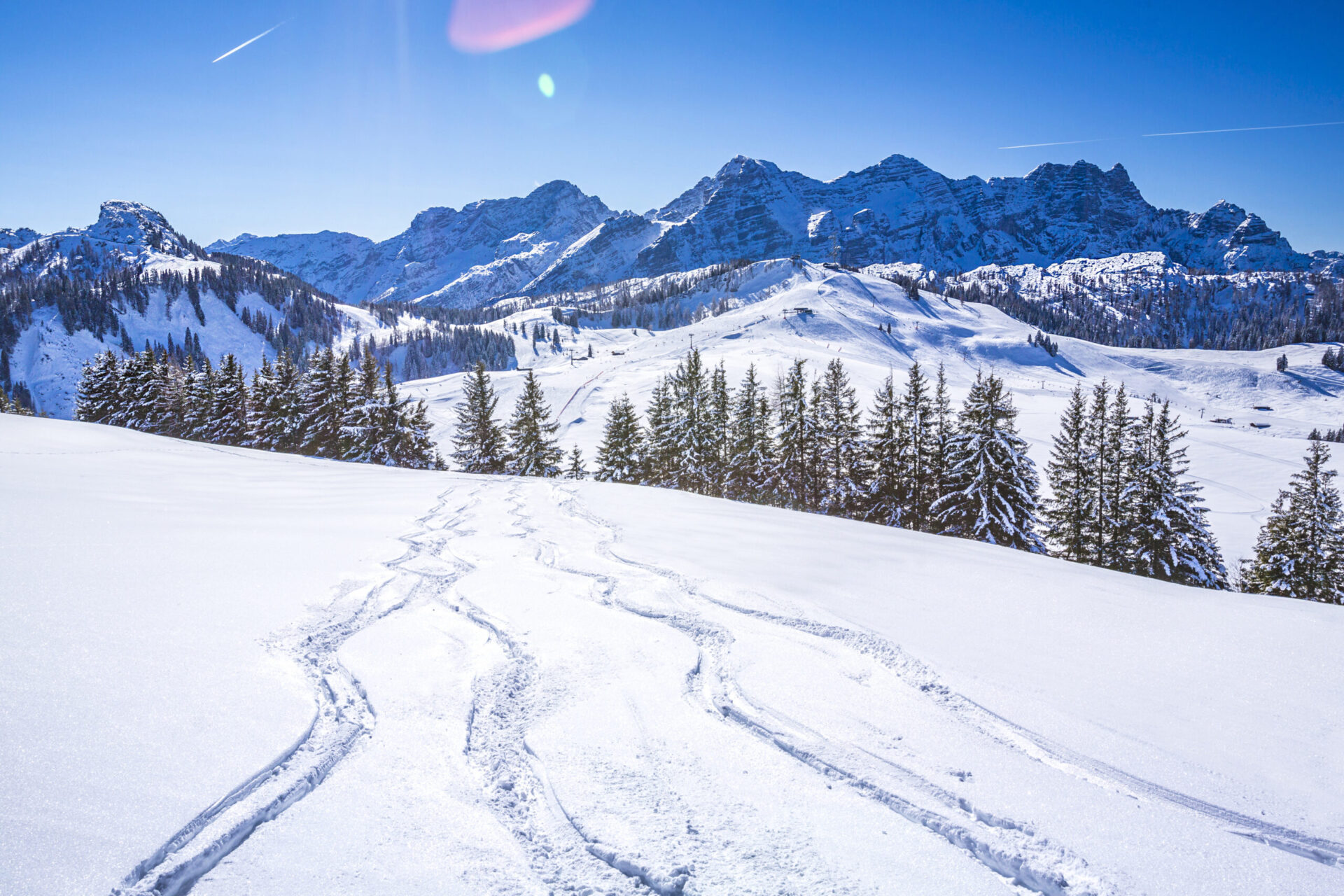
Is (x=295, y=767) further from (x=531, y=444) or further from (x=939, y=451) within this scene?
(x=531, y=444)

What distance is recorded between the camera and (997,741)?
12.6 ft

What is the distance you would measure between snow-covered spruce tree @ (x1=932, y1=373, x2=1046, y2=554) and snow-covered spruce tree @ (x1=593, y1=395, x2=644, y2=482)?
19.1 m

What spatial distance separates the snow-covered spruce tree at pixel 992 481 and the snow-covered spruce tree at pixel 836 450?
19.6ft

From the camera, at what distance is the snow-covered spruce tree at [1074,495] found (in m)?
27.7

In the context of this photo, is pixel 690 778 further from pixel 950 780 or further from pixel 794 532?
pixel 794 532

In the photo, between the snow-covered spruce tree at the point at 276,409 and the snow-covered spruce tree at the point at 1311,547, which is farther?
the snow-covered spruce tree at the point at 276,409

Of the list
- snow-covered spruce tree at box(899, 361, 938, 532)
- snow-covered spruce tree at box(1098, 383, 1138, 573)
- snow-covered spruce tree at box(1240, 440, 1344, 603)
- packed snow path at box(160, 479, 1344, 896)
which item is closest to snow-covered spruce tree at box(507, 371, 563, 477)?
snow-covered spruce tree at box(899, 361, 938, 532)

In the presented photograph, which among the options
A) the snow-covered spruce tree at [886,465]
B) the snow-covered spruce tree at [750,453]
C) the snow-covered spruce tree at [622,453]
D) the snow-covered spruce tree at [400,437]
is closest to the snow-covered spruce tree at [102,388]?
the snow-covered spruce tree at [400,437]

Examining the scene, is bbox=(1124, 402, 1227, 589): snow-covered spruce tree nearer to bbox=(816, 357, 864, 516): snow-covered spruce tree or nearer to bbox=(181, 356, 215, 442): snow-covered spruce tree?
bbox=(816, 357, 864, 516): snow-covered spruce tree

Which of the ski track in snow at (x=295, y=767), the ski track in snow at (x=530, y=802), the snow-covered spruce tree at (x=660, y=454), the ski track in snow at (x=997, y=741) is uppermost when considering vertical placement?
the ski track in snow at (x=295, y=767)

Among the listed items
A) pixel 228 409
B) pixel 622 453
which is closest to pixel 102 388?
pixel 228 409

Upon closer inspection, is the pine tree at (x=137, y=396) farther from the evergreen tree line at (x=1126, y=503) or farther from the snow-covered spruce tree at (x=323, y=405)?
the evergreen tree line at (x=1126, y=503)

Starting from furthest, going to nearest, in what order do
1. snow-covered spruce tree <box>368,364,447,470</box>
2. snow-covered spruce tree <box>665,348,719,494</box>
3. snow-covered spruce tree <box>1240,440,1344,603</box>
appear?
snow-covered spruce tree <box>665,348,719,494</box> → snow-covered spruce tree <box>368,364,447,470</box> → snow-covered spruce tree <box>1240,440,1344,603</box>

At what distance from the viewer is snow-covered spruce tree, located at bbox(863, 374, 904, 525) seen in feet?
101
